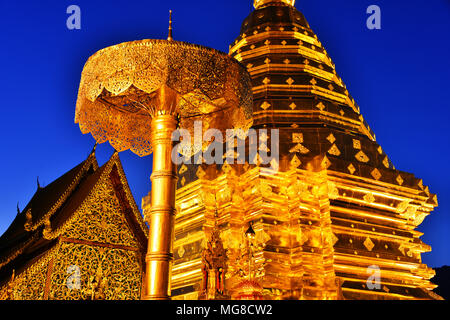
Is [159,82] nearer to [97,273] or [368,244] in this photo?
[97,273]

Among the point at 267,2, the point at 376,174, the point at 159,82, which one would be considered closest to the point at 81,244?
the point at 159,82

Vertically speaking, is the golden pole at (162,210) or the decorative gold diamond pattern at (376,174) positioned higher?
the decorative gold diamond pattern at (376,174)

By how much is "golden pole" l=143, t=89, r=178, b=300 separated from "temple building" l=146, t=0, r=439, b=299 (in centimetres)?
341

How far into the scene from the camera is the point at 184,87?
6.07 m

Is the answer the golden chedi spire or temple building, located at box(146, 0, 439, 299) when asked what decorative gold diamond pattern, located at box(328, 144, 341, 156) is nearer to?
temple building, located at box(146, 0, 439, 299)

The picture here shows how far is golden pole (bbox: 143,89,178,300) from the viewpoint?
18.3ft

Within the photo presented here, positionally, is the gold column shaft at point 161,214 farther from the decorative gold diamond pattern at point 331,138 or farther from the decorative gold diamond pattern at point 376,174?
the decorative gold diamond pattern at point 376,174

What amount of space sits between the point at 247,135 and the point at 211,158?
1.07m

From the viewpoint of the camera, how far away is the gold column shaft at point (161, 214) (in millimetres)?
5570

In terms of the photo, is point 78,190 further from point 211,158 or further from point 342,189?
point 342,189

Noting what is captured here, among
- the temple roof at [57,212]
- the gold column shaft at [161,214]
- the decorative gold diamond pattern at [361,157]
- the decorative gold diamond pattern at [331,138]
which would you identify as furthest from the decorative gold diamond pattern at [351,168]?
the gold column shaft at [161,214]

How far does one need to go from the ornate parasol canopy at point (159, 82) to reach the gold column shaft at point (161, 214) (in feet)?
0.91

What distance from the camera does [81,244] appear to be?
711 centimetres

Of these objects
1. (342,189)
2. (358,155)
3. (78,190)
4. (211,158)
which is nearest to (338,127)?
(358,155)
